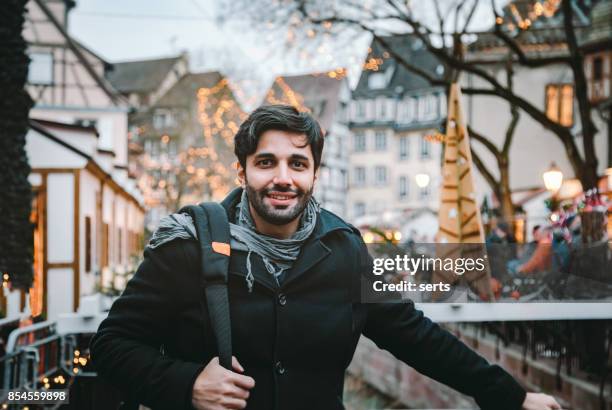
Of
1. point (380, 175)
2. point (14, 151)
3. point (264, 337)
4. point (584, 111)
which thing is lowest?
point (264, 337)

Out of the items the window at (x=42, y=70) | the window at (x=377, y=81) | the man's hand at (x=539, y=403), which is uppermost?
the window at (x=377, y=81)

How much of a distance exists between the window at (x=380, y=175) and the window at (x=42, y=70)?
124 ft

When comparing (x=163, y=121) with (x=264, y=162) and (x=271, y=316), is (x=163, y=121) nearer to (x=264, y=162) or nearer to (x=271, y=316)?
(x=264, y=162)

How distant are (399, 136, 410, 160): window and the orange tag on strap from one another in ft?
180

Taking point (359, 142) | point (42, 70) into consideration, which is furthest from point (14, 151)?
point (359, 142)

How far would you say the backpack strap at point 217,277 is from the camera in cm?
220

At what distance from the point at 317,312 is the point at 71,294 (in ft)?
35.7

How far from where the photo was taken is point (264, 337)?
2287 millimetres

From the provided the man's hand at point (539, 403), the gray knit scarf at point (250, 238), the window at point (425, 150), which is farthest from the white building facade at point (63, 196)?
the window at point (425, 150)

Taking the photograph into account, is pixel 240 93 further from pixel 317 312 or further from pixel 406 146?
pixel 406 146

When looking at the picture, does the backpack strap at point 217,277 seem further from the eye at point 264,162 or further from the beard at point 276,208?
the eye at point 264,162

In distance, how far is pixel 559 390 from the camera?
7344 millimetres

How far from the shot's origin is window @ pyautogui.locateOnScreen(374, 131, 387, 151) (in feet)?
187

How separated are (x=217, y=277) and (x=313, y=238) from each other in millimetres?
390
